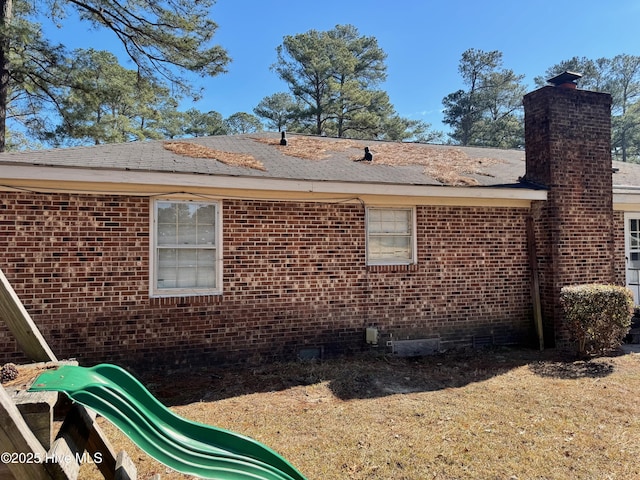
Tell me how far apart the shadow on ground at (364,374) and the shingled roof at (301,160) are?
115 inches

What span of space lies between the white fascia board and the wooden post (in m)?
1.34

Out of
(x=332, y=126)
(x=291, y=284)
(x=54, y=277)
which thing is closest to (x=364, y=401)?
(x=291, y=284)

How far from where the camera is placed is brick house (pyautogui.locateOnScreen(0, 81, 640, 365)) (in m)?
5.57

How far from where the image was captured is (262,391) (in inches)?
212

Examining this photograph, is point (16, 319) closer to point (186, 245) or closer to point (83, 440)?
point (83, 440)

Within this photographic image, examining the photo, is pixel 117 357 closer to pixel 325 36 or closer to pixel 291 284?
pixel 291 284

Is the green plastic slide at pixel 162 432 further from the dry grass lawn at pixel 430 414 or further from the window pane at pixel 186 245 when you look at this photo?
the window pane at pixel 186 245

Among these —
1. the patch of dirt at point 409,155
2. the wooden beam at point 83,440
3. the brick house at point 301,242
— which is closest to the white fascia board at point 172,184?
the brick house at point 301,242

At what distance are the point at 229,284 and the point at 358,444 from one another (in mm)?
3267

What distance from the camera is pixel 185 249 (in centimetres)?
618

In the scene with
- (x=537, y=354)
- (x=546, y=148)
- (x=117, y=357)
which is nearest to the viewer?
(x=117, y=357)

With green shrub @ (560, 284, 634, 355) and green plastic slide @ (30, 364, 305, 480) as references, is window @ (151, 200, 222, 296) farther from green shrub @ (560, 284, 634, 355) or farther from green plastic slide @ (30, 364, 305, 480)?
green shrub @ (560, 284, 634, 355)

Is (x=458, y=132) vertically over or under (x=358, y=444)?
over

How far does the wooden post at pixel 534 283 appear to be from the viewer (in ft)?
24.7
